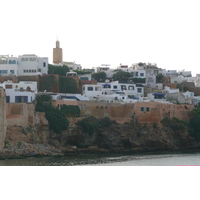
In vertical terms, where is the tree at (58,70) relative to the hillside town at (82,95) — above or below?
above

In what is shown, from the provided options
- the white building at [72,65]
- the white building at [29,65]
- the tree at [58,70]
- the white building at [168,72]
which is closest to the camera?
the white building at [29,65]

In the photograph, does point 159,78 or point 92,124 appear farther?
point 159,78

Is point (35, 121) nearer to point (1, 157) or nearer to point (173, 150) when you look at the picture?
point (1, 157)

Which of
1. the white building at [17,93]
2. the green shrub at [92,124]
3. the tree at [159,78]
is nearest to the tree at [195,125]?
the green shrub at [92,124]

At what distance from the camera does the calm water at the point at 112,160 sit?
146 ft

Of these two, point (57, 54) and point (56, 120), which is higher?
point (57, 54)

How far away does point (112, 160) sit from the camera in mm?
48031

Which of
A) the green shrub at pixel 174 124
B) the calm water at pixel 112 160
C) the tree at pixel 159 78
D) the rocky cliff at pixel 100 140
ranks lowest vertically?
the calm water at pixel 112 160

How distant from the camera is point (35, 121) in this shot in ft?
170

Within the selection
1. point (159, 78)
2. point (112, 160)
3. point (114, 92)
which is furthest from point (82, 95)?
point (159, 78)

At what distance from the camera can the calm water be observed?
4455cm

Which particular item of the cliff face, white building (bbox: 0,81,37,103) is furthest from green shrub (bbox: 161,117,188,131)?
white building (bbox: 0,81,37,103)

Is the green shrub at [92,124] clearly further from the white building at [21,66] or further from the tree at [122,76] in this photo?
the tree at [122,76]

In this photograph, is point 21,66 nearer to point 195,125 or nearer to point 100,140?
point 100,140
